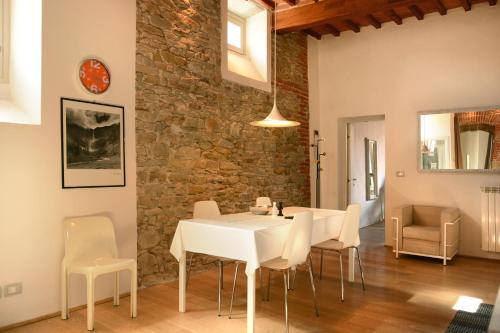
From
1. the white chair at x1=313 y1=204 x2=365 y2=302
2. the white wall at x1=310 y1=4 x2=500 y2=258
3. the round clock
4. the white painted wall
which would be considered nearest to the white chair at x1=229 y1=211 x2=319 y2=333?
the white chair at x1=313 y1=204 x2=365 y2=302

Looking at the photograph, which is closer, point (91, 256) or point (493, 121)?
point (91, 256)

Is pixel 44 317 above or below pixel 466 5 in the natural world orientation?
below

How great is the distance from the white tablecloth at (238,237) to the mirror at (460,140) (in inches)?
122

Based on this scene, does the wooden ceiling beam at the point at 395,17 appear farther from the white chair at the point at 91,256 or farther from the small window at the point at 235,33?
the white chair at the point at 91,256

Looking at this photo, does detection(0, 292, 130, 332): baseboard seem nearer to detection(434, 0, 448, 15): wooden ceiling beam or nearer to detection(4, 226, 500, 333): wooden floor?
detection(4, 226, 500, 333): wooden floor

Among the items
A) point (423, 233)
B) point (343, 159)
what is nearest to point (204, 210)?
point (423, 233)

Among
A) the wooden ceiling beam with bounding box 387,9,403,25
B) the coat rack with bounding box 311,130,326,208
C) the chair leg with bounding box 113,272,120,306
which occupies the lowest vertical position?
the chair leg with bounding box 113,272,120,306

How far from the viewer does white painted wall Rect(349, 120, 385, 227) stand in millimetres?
7851

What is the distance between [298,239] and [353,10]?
3628 mm

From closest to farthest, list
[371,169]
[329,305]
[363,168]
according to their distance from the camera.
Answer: [329,305], [363,168], [371,169]

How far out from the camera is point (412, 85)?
6.05 meters

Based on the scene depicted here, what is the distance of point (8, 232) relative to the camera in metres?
3.08

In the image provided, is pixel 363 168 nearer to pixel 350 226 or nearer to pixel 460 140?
pixel 460 140

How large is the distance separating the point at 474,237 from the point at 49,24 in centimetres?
588
